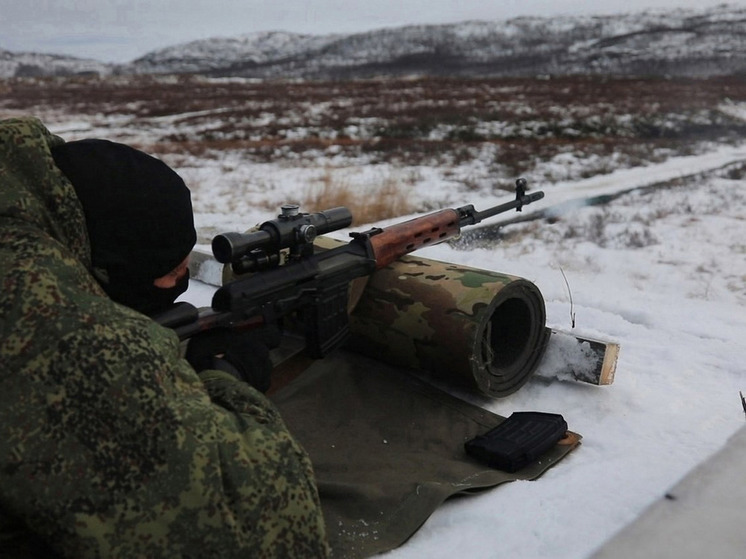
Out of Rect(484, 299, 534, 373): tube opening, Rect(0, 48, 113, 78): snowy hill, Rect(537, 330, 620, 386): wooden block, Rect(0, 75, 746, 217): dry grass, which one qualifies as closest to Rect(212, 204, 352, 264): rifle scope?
Rect(484, 299, 534, 373): tube opening

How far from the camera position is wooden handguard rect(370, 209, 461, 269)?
3441 mm

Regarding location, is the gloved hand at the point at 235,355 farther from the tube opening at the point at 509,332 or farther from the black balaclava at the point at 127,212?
the tube opening at the point at 509,332

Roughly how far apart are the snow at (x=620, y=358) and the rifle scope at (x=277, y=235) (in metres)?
1.18

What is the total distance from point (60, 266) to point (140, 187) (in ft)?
1.10

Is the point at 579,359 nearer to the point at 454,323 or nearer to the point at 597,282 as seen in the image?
the point at 454,323

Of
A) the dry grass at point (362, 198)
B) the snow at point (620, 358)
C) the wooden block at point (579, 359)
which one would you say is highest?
Answer: the wooden block at point (579, 359)

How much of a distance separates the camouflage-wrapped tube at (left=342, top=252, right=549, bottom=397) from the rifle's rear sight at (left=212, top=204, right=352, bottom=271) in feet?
2.09

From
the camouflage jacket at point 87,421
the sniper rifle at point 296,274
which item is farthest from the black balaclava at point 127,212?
the sniper rifle at point 296,274

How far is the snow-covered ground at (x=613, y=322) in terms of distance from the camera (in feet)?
8.45

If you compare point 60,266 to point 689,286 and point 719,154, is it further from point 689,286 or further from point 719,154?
point 719,154

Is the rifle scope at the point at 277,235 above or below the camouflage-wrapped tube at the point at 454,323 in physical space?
above

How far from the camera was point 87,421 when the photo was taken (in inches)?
59.1

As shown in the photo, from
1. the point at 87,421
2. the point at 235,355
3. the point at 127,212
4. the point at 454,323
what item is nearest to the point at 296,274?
the point at 235,355

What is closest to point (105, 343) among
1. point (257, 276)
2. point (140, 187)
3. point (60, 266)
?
point (60, 266)
